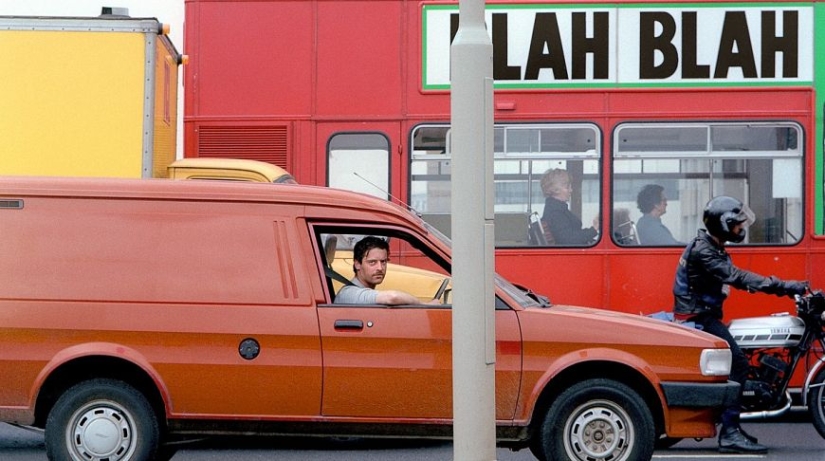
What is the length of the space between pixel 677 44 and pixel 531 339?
4.50 m

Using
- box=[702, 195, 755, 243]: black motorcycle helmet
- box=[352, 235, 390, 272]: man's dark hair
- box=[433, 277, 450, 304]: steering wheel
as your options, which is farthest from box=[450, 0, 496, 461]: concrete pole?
box=[702, 195, 755, 243]: black motorcycle helmet

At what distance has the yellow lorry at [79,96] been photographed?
10.3 meters

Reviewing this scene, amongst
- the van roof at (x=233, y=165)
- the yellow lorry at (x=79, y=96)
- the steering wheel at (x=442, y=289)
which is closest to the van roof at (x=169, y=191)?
the steering wheel at (x=442, y=289)

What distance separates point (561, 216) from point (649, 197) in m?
0.74

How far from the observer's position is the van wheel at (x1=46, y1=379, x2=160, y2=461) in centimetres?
771

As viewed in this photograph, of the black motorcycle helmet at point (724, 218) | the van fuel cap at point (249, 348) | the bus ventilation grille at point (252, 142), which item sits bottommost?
the van fuel cap at point (249, 348)

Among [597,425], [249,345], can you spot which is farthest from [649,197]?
[249,345]

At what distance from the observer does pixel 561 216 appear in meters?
11.5

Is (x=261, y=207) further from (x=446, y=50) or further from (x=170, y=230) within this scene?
(x=446, y=50)

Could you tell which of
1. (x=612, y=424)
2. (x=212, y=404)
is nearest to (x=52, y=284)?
(x=212, y=404)

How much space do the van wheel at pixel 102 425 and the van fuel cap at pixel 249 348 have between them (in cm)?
61

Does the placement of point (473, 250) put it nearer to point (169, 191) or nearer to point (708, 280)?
point (169, 191)

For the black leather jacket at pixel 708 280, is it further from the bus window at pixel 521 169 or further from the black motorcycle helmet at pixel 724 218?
the bus window at pixel 521 169

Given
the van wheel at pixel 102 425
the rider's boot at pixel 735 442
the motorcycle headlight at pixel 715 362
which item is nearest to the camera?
the van wheel at pixel 102 425
